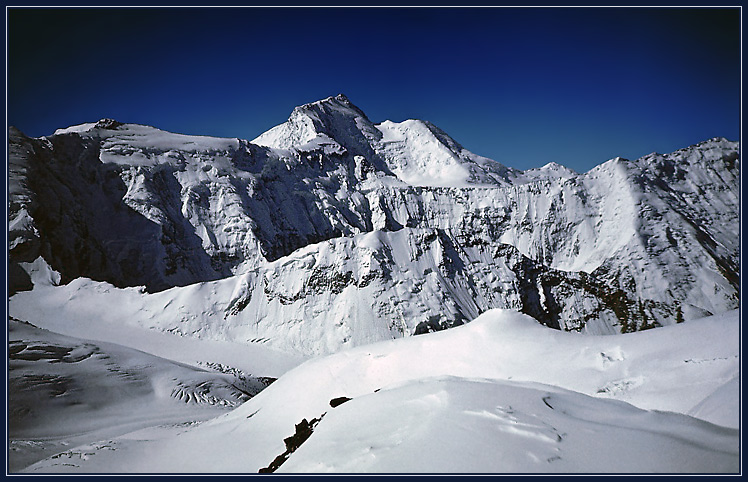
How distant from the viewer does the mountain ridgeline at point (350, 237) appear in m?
33.4

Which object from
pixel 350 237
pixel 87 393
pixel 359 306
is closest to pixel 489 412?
pixel 87 393

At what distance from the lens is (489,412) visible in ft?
15.0

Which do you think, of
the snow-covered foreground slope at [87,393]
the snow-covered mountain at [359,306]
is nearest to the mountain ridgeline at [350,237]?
the snow-covered mountain at [359,306]

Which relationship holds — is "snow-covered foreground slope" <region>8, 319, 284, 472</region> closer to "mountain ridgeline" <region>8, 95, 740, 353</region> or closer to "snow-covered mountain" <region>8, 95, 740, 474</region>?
"snow-covered mountain" <region>8, 95, 740, 474</region>

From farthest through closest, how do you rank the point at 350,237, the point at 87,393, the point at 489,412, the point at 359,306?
the point at 350,237 < the point at 359,306 < the point at 87,393 < the point at 489,412

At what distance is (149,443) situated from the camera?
302 inches

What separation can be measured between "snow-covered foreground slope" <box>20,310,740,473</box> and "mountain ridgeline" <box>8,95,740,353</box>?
20616 mm

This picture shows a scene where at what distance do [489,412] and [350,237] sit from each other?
32.7m

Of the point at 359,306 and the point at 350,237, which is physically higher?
the point at 350,237

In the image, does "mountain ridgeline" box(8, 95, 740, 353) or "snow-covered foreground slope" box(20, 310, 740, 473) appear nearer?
"snow-covered foreground slope" box(20, 310, 740, 473)

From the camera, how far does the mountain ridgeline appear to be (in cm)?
3344

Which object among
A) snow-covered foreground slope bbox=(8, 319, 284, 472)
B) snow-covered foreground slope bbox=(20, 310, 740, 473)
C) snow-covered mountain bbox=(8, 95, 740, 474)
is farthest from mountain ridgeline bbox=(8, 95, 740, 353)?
snow-covered foreground slope bbox=(20, 310, 740, 473)

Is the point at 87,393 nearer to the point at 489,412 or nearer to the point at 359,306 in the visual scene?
the point at 489,412

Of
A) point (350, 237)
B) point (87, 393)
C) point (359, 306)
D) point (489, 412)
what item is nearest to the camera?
point (489, 412)
